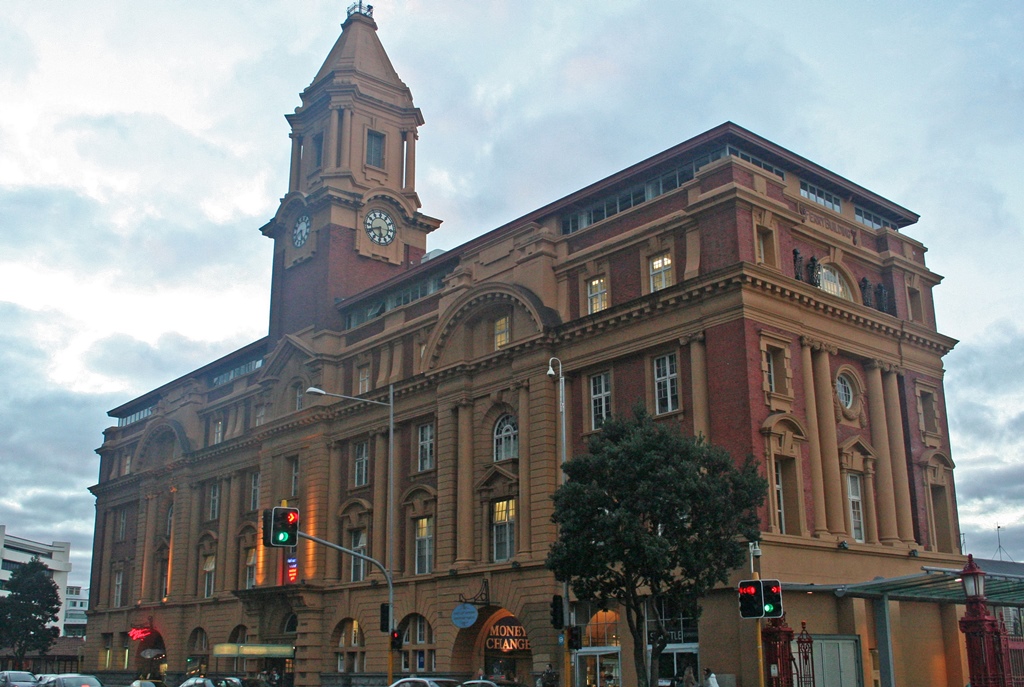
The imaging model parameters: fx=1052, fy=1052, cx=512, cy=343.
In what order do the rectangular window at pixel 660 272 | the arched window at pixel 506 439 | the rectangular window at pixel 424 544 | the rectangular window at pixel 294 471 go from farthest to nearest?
the rectangular window at pixel 294 471, the rectangular window at pixel 424 544, the arched window at pixel 506 439, the rectangular window at pixel 660 272

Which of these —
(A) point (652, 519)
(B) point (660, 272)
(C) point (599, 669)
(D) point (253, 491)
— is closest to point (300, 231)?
(D) point (253, 491)

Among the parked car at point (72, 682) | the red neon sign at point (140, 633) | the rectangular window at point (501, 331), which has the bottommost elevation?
the parked car at point (72, 682)

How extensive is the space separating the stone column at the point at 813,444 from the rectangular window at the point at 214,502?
42.3 meters

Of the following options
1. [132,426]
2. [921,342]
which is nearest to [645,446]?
[921,342]

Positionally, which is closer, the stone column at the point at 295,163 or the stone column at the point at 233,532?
the stone column at the point at 233,532

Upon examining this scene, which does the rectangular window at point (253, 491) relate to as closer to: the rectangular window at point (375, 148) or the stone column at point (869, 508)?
the rectangular window at point (375, 148)

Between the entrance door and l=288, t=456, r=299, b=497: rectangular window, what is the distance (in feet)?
79.3

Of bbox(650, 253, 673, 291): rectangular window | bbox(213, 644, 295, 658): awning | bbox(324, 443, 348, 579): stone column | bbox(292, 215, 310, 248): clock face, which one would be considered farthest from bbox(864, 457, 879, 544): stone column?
Answer: bbox(292, 215, 310, 248): clock face

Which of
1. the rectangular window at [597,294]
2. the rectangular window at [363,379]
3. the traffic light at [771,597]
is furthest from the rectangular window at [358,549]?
the traffic light at [771,597]

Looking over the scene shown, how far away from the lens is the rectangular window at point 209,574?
66.1 metres

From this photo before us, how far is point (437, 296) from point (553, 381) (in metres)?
10.4

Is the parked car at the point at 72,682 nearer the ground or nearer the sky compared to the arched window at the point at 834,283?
nearer the ground

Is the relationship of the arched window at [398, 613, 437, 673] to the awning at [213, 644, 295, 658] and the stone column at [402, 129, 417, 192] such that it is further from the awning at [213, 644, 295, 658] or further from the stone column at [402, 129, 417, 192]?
the stone column at [402, 129, 417, 192]

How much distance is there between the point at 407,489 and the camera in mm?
50031
